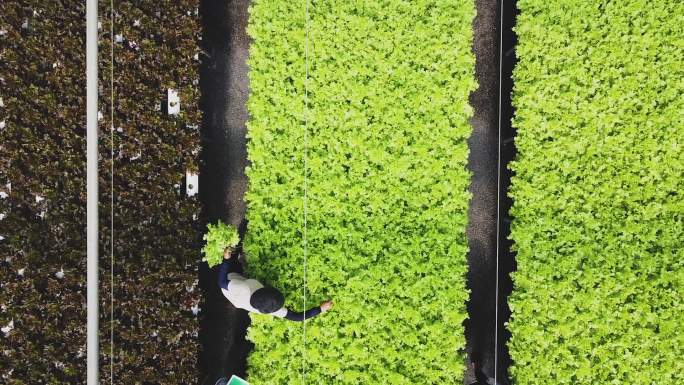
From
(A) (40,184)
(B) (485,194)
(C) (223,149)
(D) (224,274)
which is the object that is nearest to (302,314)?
(D) (224,274)

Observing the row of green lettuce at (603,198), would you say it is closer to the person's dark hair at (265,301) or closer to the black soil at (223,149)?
the person's dark hair at (265,301)

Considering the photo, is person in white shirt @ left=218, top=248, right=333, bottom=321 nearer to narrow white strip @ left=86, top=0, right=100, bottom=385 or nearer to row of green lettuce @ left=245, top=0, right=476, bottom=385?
row of green lettuce @ left=245, top=0, right=476, bottom=385

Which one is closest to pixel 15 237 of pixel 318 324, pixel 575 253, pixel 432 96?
pixel 318 324

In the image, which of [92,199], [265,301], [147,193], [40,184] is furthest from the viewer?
[147,193]

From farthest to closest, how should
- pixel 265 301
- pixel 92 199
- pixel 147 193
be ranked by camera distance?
1. pixel 147 193
2. pixel 265 301
3. pixel 92 199

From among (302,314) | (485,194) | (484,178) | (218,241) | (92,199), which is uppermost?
(92,199)

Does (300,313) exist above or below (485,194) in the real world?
below

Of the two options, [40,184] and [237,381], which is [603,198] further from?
[40,184]

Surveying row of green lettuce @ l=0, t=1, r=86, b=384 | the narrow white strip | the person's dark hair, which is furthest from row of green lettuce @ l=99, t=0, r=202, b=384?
the narrow white strip
